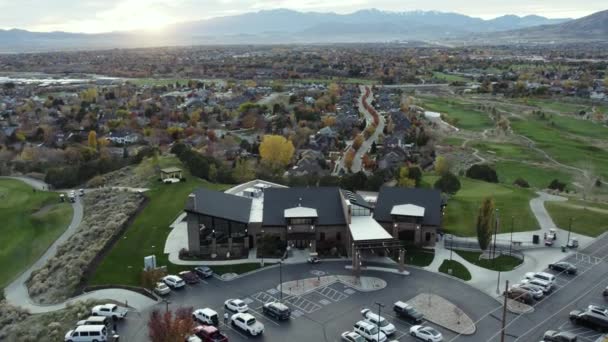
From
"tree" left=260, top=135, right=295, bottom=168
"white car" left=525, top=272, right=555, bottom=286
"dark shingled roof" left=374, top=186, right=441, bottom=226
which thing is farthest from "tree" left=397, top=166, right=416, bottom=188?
"white car" left=525, top=272, right=555, bottom=286

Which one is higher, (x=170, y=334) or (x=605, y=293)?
(x=170, y=334)

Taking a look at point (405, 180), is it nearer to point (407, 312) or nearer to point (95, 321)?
point (407, 312)

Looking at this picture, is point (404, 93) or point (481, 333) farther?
point (404, 93)

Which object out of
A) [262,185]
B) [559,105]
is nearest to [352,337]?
[262,185]

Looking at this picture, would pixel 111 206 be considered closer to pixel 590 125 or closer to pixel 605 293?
pixel 605 293

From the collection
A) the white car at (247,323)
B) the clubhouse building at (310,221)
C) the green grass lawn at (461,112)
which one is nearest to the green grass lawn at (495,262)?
the clubhouse building at (310,221)
